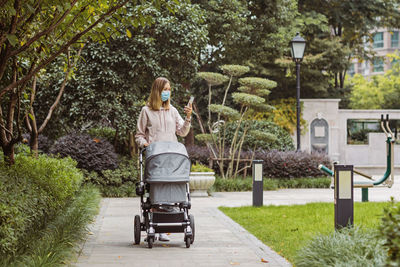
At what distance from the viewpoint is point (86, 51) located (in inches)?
675

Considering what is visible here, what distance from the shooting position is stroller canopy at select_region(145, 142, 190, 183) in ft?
24.7

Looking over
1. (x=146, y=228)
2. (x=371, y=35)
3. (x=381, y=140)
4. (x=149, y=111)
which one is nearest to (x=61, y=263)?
(x=146, y=228)

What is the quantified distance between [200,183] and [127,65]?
13.2ft

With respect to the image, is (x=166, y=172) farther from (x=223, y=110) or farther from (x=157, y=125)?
(x=223, y=110)

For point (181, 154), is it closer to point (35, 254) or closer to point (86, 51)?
point (35, 254)

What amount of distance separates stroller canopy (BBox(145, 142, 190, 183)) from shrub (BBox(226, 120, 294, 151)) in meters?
13.7

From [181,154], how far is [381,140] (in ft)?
71.5

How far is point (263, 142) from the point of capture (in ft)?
70.6

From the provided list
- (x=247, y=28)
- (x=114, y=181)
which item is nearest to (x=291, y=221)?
Answer: (x=114, y=181)

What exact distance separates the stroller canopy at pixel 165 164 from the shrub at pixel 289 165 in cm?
1195

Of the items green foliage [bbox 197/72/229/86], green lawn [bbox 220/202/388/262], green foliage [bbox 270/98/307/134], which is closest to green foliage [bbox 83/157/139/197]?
green foliage [bbox 197/72/229/86]

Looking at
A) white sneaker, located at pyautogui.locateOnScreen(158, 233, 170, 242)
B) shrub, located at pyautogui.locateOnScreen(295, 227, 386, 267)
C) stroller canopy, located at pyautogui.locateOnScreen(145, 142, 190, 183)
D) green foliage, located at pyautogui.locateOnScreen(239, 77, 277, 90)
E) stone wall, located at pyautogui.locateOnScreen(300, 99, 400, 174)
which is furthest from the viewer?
stone wall, located at pyautogui.locateOnScreen(300, 99, 400, 174)

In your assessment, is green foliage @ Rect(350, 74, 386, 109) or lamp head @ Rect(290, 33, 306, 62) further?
green foliage @ Rect(350, 74, 386, 109)

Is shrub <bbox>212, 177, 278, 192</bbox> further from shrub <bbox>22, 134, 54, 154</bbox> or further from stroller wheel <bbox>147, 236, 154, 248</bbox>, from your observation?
stroller wheel <bbox>147, 236, 154, 248</bbox>
